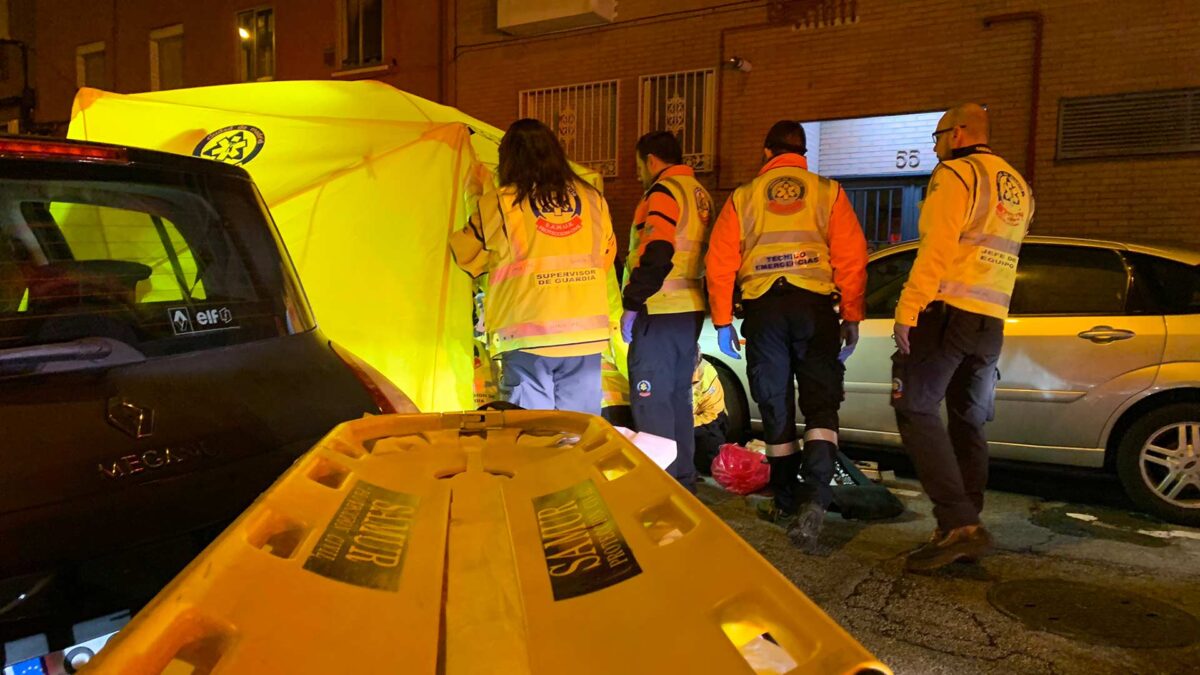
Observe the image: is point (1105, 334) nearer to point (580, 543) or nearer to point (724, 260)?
point (724, 260)

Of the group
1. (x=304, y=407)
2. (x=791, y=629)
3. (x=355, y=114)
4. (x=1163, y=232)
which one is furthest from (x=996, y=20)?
(x=791, y=629)

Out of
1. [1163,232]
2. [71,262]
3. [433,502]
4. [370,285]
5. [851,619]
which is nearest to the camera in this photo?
[433,502]

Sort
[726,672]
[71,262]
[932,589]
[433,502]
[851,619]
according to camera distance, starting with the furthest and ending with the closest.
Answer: [932,589] < [851,619] < [71,262] < [433,502] < [726,672]

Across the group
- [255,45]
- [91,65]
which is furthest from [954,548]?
[91,65]

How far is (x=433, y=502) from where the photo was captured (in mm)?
1729

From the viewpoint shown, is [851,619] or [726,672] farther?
[851,619]

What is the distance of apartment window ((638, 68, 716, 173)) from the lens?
969 centimetres

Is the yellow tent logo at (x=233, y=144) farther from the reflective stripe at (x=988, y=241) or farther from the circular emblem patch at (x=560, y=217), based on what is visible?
the reflective stripe at (x=988, y=241)

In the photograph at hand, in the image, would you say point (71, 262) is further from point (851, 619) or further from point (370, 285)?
point (851, 619)

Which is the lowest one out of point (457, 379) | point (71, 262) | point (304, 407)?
point (457, 379)

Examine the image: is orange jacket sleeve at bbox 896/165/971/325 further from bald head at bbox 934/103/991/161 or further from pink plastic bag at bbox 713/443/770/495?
pink plastic bag at bbox 713/443/770/495

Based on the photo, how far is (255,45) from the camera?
14055mm

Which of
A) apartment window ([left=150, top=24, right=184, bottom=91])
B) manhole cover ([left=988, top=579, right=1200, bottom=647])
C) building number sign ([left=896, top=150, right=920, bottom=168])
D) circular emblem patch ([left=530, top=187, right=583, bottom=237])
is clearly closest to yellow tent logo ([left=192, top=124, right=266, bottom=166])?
circular emblem patch ([left=530, top=187, right=583, bottom=237])

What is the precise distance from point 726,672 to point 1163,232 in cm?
813
